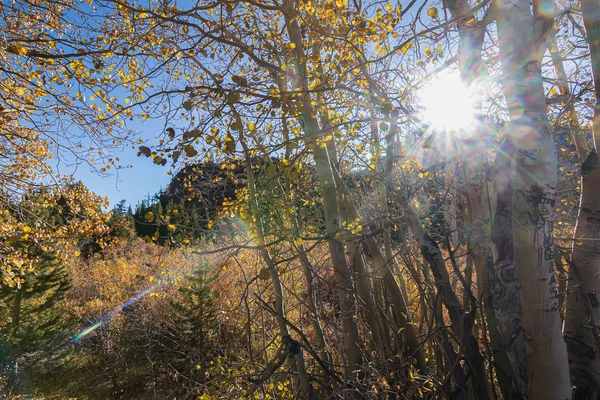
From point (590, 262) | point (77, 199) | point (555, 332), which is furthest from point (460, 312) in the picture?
point (77, 199)

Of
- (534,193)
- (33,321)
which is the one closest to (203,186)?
(534,193)

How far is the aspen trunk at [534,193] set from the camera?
1.45 m

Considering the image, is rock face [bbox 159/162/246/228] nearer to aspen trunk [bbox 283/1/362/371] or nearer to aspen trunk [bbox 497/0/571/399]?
aspen trunk [bbox 283/1/362/371]

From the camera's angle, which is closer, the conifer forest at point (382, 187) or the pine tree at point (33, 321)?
the conifer forest at point (382, 187)

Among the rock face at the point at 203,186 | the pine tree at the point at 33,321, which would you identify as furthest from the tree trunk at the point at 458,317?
the pine tree at the point at 33,321

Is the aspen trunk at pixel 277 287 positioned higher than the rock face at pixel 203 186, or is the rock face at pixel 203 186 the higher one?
the rock face at pixel 203 186

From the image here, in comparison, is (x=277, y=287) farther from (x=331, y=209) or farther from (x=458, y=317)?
(x=458, y=317)

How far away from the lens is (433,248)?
2.11m

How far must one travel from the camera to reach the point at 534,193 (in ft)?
4.82

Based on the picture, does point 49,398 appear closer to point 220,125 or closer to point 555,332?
point 220,125

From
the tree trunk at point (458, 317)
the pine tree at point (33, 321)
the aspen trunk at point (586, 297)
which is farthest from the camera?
the pine tree at point (33, 321)

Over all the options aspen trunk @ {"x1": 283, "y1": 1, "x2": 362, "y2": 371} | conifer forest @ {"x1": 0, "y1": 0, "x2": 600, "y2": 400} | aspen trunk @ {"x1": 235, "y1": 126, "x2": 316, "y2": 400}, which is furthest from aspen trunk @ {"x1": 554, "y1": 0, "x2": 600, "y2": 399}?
aspen trunk @ {"x1": 235, "y1": 126, "x2": 316, "y2": 400}

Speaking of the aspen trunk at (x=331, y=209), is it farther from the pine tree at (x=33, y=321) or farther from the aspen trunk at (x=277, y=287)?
the pine tree at (x=33, y=321)

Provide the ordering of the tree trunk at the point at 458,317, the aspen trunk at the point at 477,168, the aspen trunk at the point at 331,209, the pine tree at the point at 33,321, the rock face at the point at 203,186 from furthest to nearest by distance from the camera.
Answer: the pine tree at the point at 33,321 < the rock face at the point at 203,186 < the aspen trunk at the point at 331,209 < the aspen trunk at the point at 477,168 < the tree trunk at the point at 458,317
